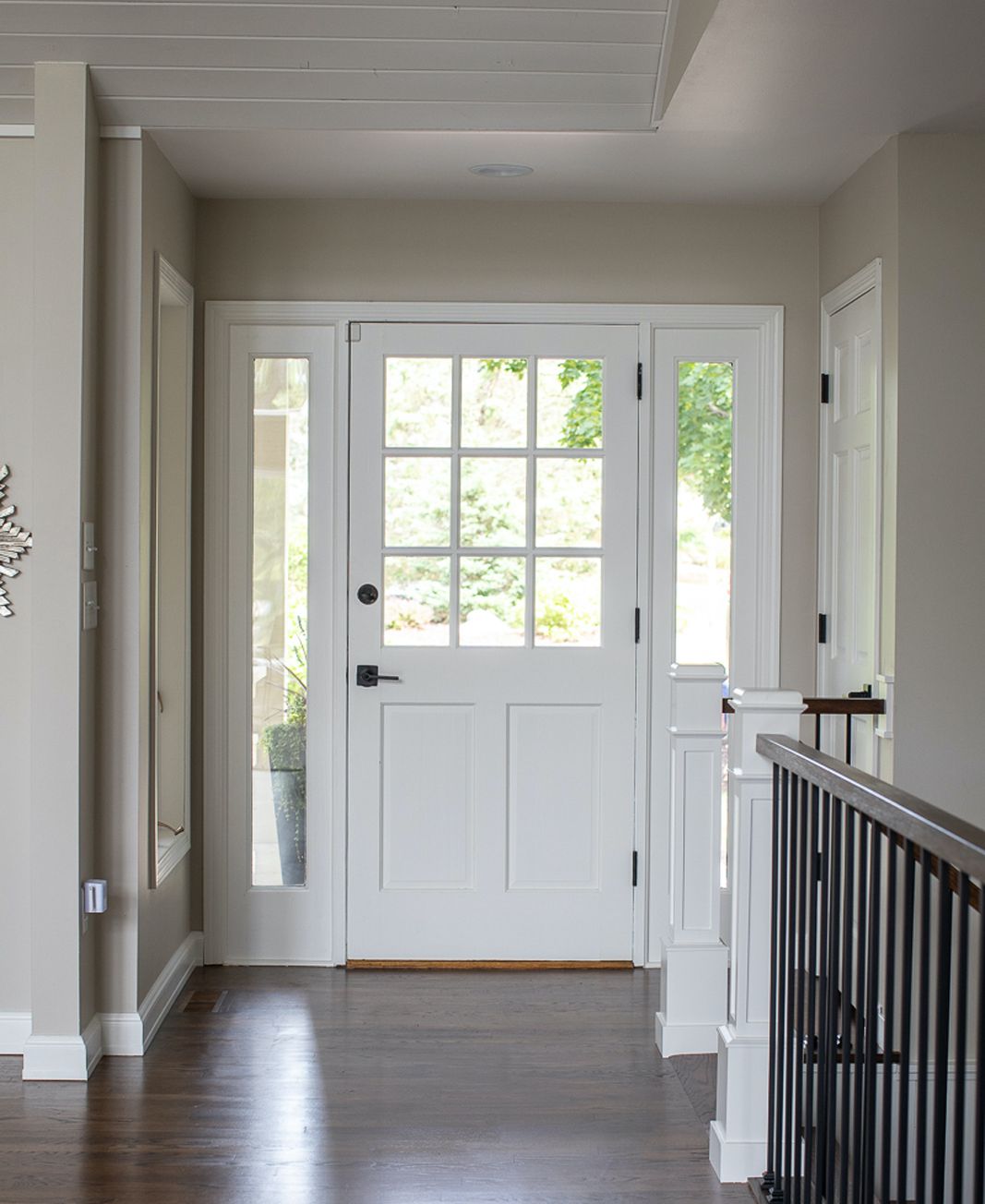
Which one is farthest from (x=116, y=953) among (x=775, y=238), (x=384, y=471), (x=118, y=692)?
(x=775, y=238)

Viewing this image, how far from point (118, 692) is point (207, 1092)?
1058mm

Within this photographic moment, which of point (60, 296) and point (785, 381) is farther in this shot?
point (785, 381)

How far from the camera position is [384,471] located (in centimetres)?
416

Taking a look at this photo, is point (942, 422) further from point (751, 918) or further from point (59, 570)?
point (59, 570)

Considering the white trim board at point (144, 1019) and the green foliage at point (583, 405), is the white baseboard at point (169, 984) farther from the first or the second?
the green foliage at point (583, 405)

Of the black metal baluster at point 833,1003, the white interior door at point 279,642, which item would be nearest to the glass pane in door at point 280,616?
the white interior door at point 279,642

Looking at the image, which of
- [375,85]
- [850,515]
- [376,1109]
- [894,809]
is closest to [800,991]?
[894,809]

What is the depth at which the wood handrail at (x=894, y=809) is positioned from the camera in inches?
60.0

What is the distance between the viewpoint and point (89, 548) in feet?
10.7

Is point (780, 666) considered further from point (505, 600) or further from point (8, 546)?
point (8, 546)

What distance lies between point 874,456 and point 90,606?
7.18 ft

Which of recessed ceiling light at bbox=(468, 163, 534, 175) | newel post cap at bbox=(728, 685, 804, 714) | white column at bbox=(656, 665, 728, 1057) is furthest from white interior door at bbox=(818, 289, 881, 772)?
recessed ceiling light at bbox=(468, 163, 534, 175)

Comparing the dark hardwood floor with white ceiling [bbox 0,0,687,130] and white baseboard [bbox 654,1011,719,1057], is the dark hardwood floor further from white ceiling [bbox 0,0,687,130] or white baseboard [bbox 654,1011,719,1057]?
white ceiling [bbox 0,0,687,130]

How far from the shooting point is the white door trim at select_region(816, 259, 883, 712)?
3484 mm
